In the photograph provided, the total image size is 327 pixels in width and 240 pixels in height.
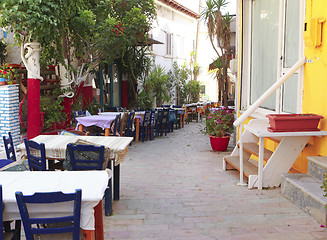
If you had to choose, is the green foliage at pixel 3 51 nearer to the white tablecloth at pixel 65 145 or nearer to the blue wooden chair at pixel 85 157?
the white tablecloth at pixel 65 145

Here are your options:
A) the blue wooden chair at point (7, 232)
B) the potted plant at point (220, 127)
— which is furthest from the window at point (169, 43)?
the blue wooden chair at point (7, 232)

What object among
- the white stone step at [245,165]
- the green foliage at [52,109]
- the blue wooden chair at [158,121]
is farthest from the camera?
the blue wooden chair at [158,121]

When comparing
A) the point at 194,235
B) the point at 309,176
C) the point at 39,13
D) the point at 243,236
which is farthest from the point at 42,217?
the point at 39,13

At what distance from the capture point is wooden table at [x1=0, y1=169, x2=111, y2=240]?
2.78 meters

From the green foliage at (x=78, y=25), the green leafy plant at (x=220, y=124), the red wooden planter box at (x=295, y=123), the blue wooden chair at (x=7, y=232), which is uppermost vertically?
the green foliage at (x=78, y=25)

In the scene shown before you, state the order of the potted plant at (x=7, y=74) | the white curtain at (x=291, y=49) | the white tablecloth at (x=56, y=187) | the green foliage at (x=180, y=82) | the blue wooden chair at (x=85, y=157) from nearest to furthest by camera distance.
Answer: the white tablecloth at (x=56, y=187) < the blue wooden chair at (x=85, y=157) < the white curtain at (x=291, y=49) < the potted plant at (x=7, y=74) < the green foliage at (x=180, y=82)

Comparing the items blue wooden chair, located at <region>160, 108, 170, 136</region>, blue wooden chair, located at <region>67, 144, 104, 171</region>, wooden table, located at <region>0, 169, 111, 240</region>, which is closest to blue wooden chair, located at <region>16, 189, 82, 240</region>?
wooden table, located at <region>0, 169, 111, 240</region>

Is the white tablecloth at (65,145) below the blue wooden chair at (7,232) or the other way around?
the other way around

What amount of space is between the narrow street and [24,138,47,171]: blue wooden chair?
103 centimetres

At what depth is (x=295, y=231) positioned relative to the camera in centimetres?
412

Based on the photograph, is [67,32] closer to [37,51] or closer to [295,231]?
[37,51]

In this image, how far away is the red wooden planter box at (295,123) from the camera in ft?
16.9

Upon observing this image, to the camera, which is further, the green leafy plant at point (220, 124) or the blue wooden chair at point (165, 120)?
the blue wooden chair at point (165, 120)

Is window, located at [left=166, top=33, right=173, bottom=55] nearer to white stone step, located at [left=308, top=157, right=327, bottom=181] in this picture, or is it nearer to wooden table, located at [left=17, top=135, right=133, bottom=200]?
wooden table, located at [left=17, top=135, right=133, bottom=200]
